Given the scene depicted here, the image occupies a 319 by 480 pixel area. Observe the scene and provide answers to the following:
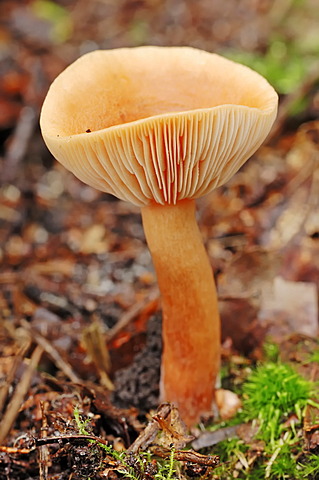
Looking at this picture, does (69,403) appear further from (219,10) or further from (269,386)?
(219,10)

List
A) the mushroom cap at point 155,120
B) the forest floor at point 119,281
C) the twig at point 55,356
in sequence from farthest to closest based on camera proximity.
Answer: the twig at point 55,356
the forest floor at point 119,281
the mushroom cap at point 155,120

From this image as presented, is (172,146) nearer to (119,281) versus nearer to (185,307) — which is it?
(185,307)

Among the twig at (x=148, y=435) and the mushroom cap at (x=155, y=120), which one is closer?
the mushroom cap at (x=155, y=120)

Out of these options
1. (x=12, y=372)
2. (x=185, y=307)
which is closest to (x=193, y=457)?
(x=185, y=307)

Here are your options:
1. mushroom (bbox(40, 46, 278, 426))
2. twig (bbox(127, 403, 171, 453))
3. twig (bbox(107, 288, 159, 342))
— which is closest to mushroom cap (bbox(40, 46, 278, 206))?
mushroom (bbox(40, 46, 278, 426))

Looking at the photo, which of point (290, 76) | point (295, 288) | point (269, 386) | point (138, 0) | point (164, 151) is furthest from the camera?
point (138, 0)

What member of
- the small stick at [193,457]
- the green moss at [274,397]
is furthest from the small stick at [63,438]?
the green moss at [274,397]

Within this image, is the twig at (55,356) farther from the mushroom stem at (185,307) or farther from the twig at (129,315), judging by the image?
the mushroom stem at (185,307)

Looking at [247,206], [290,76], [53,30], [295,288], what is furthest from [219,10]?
[295,288]
